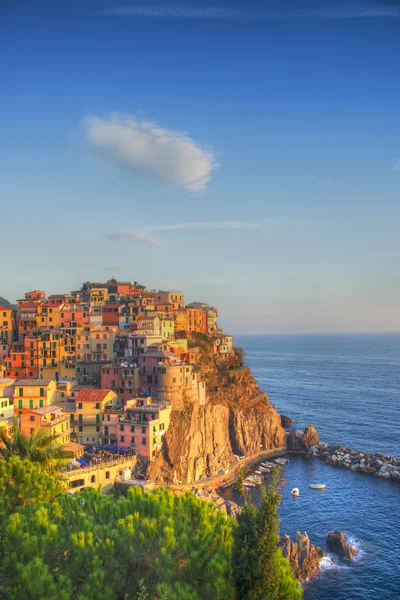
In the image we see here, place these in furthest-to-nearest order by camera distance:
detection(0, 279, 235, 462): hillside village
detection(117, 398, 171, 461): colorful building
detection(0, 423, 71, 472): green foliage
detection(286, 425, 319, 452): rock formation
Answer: detection(286, 425, 319, 452): rock formation
detection(0, 279, 235, 462): hillside village
detection(117, 398, 171, 461): colorful building
detection(0, 423, 71, 472): green foliage

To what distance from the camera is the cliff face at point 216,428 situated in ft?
185

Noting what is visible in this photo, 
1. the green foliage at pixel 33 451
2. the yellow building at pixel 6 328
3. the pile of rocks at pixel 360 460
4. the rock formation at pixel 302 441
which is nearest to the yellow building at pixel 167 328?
the yellow building at pixel 6 328

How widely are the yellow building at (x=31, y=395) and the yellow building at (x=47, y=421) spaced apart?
9.68ft

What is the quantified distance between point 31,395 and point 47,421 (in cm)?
700

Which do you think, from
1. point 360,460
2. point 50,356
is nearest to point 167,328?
point 50,356

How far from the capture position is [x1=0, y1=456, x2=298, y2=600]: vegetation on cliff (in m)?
17.0

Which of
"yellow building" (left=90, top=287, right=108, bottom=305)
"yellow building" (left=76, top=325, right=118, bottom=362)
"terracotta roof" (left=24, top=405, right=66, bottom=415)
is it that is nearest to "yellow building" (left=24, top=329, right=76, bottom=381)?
"yellow building" (left=76, top=325, right=118, bottom=362)

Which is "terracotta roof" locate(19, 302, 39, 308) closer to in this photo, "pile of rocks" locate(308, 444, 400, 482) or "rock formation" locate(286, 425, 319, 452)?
"rock formation" locate(286, 425, 319, 452)

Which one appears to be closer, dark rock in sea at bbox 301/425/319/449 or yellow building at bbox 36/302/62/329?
dark rock in sea at bbox 301/425/319/449

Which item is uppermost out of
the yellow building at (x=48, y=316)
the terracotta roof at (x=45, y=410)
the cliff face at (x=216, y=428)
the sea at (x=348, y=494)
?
the yellow building at (x=48, y=316)

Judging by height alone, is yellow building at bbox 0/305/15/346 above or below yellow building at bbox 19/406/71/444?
above

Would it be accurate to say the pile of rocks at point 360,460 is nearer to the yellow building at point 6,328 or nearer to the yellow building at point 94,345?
the yellow building at point 94,345

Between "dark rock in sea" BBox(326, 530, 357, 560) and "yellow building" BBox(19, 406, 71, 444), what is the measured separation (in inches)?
1150

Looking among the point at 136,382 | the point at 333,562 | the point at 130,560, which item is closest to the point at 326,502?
the point at 333,562
